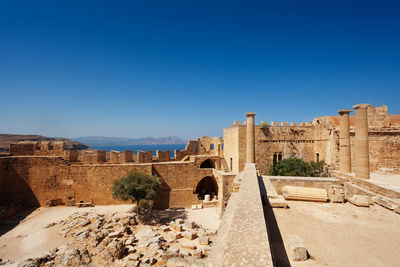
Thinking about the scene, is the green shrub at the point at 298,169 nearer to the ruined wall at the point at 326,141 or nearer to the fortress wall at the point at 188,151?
the ruined wall at the point at 326,141

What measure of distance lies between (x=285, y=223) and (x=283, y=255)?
1392 millimetres

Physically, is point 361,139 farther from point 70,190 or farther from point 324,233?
point 70,190

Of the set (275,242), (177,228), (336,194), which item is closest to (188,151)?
(177,228)

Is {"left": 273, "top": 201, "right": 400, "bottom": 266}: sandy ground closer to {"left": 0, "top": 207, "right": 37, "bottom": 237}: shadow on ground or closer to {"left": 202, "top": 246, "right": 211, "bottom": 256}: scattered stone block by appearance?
{"left": 202, "top": 246, "right": 211, "bottom": 256}: scattered stone block

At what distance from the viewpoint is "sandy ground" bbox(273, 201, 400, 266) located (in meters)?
2.99

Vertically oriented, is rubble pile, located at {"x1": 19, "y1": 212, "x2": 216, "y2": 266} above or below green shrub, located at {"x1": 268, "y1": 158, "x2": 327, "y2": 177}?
below

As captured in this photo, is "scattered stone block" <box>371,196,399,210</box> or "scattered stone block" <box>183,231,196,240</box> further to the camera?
"scattered stone block" <box>183,231,196,240</box>

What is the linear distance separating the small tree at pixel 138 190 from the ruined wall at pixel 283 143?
9.47 meters

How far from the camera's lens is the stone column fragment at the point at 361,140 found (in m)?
8.05

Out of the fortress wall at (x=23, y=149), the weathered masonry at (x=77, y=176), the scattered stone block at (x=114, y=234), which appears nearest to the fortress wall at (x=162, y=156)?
the weathered masonry at (x=77, y=176)

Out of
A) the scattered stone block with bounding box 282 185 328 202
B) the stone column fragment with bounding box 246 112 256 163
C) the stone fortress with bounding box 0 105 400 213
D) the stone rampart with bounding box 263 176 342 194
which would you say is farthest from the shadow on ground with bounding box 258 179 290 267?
the stone fortress with bounding box 0 105 400 213

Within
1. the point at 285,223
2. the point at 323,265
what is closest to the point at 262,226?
the point at 323,265

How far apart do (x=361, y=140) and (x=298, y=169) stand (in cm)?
636

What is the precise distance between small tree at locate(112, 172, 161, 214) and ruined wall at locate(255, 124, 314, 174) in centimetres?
947
